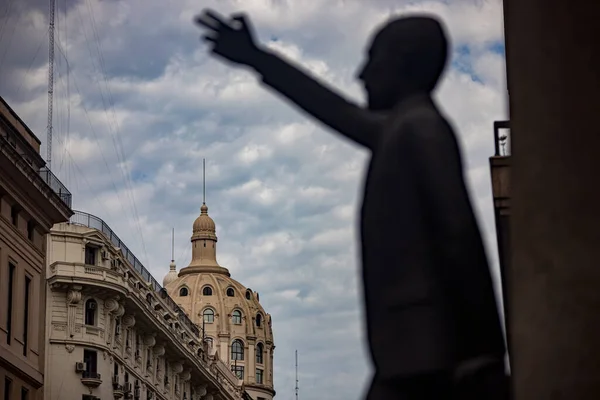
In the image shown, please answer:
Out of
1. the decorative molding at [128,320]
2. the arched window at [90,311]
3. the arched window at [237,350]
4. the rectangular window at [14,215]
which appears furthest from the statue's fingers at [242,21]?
the arched window at [237,350]

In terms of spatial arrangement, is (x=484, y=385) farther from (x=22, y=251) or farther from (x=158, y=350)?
(x=158, y=350)

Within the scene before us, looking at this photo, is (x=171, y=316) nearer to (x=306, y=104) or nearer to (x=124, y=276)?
(x=124, y=276)

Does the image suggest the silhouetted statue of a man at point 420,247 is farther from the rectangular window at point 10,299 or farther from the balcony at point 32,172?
the rectangular window at point 10,299

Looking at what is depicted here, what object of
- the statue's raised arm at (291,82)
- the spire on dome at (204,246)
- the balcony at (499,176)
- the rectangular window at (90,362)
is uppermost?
the spire on dome at (204,246)

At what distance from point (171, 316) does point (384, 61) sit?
82034mm

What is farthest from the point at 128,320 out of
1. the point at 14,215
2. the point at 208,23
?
the point at 208,23

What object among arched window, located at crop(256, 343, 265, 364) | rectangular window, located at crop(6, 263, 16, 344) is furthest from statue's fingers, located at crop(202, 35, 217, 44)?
arched window, located at crop(256, 343, 265, 364)

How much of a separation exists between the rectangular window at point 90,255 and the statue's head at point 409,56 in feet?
218

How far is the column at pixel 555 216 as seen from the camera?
6223mm

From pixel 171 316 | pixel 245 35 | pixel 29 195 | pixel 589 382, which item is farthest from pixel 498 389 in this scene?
pixel 171 316

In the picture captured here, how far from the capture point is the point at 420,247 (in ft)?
18.0

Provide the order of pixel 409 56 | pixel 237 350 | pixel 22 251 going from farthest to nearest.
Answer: pixel 237 350
pixel 22 251
pixel 409 56

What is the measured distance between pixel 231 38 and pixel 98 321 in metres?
66.5

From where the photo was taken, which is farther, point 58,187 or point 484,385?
point 58,187
